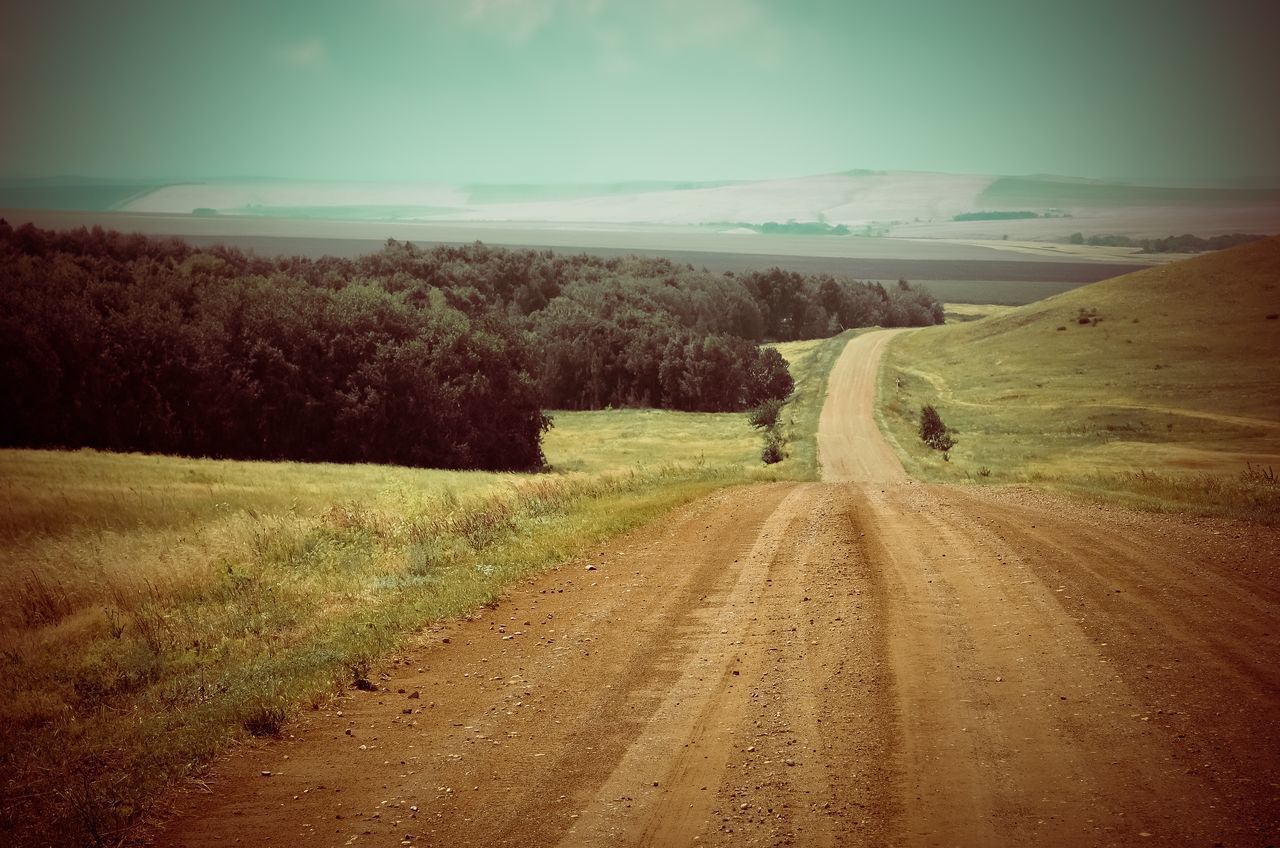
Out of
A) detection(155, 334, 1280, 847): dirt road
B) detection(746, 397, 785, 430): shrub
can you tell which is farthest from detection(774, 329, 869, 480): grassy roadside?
detection(155, 334, 1280, 847): dirt road

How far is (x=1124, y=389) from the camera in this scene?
2350 inches

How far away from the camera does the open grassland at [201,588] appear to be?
8.18m

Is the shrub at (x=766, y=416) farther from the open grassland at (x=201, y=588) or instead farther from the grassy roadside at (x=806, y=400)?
the open grassland at (x=201, y=588)

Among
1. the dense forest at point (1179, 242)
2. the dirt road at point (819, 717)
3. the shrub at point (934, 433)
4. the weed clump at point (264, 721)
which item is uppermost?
the dense forest at point (1179, 242)

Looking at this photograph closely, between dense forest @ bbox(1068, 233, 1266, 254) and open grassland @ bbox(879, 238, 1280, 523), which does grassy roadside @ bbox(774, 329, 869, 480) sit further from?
dense forest @ bbox(1068, 233, 1266, 254)

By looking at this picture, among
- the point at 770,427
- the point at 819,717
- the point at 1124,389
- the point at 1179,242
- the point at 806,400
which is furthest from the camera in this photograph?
the point at 1179,242

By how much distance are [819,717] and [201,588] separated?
13204mm

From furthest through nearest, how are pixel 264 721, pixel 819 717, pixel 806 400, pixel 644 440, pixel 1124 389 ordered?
pixel 806 400
pixel 1124 389
pixel 644 440
pixel 264 721
pixel 819 717

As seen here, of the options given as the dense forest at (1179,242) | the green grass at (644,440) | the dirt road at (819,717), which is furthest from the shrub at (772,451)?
the dense forest at (1179,242)

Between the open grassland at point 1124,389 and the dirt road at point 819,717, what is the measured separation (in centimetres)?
982

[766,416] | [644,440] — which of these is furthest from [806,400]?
[644,440]

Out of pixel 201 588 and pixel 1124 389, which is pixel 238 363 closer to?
pixel 201 588

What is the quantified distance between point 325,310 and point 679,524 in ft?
126

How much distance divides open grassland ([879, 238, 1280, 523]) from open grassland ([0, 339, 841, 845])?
50.7 ft
